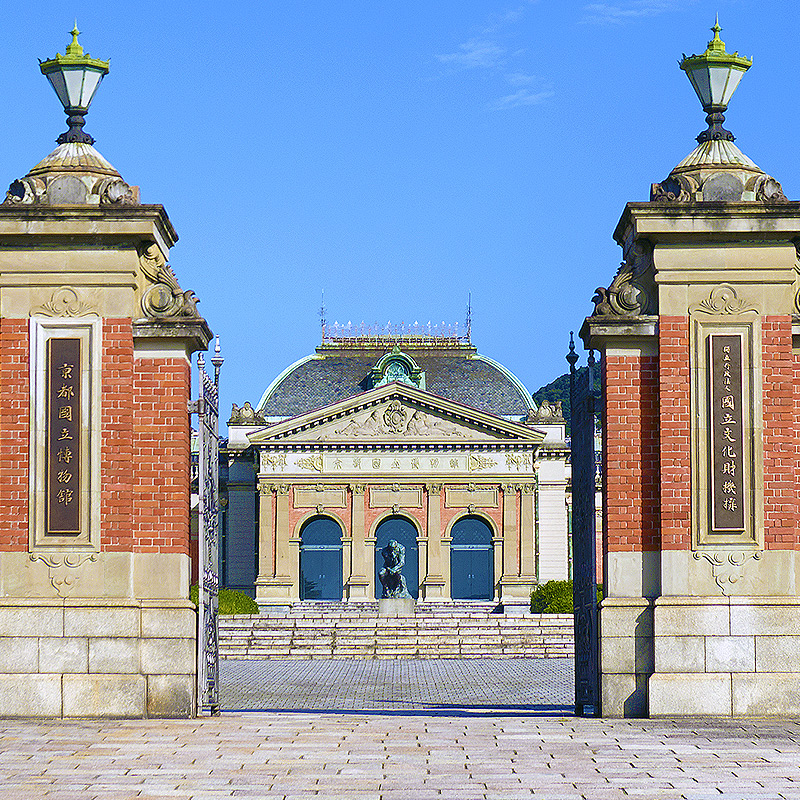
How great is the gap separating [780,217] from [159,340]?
20.5ft

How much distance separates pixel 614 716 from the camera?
1395 cm

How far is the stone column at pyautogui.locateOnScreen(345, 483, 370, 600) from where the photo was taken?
63.7m

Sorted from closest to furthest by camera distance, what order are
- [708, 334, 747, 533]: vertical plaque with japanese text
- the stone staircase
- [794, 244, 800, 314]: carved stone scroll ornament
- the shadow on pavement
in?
[708, 334, 747, 533]: vertical plaque with japanese text
[794, 244, 800, 314]: carved stone scroll ornament
the shadow on pavement
the stone staircase

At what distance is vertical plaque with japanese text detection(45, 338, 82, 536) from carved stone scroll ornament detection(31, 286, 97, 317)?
269mm

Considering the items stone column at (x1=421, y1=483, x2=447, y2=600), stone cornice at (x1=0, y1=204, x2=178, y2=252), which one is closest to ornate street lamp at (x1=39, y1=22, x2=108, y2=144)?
stone cornice at (x1=0, y1=204, x2=178, y2=252)

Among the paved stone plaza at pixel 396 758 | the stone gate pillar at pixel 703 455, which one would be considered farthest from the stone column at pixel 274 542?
the stone gate pillar at pixel 703 455

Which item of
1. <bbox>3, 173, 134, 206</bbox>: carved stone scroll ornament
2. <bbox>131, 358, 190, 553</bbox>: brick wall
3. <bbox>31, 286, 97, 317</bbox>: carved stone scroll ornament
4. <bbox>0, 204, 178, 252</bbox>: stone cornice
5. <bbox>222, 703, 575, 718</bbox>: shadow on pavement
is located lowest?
<bbox>222, 703, 575, 718</bbox>: shadow on pavement

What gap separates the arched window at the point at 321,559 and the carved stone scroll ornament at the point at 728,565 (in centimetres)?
5122

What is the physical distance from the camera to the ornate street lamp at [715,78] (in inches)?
569

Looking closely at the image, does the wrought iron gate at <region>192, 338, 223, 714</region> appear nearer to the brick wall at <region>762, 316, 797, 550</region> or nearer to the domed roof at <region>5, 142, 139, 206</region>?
the domed roof at <region>5, 142, 139, 206</region>

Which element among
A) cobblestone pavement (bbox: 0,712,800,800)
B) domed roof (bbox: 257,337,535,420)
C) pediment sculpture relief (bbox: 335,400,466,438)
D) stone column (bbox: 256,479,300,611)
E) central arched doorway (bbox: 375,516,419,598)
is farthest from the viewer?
domed roof (bbox: 257,337,535,420)

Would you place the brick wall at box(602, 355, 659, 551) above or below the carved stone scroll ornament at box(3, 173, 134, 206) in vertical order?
below

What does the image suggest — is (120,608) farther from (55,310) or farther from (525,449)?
(525,449)

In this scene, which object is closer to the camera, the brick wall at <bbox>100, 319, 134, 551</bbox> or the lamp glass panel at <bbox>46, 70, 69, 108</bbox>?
the brick wall at <bbox>100, 319, 134, 551</bbox>
